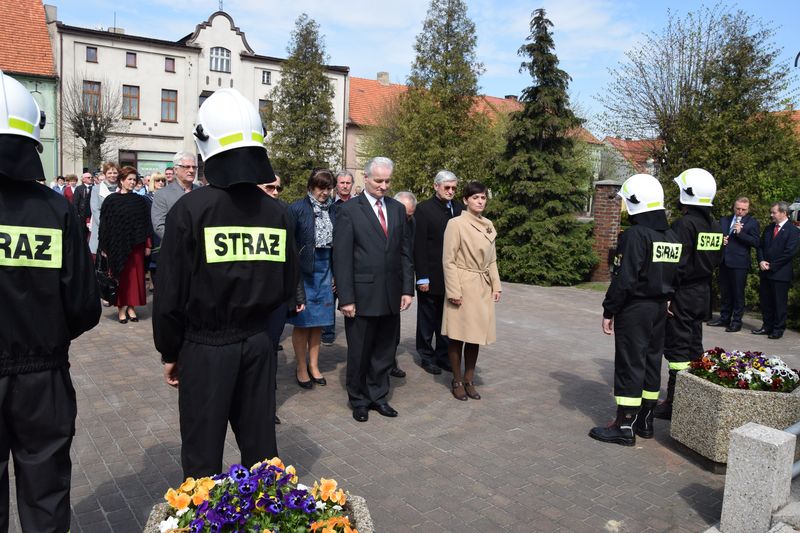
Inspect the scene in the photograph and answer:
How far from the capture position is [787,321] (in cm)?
1130

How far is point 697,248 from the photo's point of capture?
588 cm

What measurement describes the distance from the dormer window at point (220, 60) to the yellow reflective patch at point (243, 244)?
4050cm

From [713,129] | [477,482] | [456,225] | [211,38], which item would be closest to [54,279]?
[477,482]

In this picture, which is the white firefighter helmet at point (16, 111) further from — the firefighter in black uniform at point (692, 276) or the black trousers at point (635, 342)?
the firefighter in black uniform at point (692, 276)

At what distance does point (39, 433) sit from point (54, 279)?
66 cm

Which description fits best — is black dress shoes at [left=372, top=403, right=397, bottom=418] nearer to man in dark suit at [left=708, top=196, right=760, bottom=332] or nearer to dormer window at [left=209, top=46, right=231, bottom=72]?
man in dark suit at [left=708, top=196, right=760, bottom=332]

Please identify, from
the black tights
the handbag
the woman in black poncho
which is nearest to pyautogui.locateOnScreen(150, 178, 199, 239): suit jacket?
the handbag

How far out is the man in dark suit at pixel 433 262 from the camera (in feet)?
24.4

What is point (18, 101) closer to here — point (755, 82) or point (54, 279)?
point (54, 279)

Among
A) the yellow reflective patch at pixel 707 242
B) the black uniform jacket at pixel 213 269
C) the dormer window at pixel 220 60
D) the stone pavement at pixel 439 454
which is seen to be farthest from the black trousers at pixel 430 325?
the dormer window at pixel 220 60

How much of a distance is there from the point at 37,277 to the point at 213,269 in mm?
723

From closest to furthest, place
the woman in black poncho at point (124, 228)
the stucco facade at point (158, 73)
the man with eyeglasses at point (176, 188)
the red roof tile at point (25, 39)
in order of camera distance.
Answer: the man with eyeglasses at point (176, 188), the woman in black poncho at point (124, 228), the red roof tile at point (25, 39), the stucco facade at point (158, 73)

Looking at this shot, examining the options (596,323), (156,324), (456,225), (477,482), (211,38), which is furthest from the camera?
(211,38)

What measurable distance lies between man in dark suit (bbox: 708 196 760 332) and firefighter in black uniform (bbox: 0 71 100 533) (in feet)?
33.6
